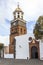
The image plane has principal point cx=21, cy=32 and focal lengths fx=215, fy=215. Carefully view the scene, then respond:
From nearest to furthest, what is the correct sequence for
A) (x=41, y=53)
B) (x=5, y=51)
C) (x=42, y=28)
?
(x=42, y=28) → (x=41, y=53) → (x=5, y=51)

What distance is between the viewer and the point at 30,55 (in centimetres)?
4450

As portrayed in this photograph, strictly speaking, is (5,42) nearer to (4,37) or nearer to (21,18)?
(4,37)

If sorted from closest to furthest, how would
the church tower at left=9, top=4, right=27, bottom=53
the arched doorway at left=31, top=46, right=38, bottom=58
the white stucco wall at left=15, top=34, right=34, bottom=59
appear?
the white stucco wall at left=15, top=34, right=34, bottom=59
the arched doorway at left=31, top=46, right=38, bottom=58
the church tower at left=9, top=4, right=27, bottom=53

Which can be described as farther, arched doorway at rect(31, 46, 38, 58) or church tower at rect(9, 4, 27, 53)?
church tower at rect(9, 4, 27, 53)

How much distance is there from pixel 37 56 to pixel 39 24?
17.5 m

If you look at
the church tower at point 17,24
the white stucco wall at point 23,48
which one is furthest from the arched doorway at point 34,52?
the church tower at point 17,24

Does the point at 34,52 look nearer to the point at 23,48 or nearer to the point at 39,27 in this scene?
the point at 23,48

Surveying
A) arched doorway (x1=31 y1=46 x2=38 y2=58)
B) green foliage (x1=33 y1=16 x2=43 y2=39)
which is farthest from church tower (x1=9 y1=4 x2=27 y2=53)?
green foliage (x1=33 y1=16 x2=43 y2=39)

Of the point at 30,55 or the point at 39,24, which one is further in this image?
the point at 30,55

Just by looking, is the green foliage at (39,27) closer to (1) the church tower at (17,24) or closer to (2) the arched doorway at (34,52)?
(2) the arched doorway at (34,52)

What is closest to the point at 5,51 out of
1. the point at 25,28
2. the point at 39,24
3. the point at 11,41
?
the point at 11,41

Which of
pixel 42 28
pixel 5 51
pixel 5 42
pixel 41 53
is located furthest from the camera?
pixel 5 42

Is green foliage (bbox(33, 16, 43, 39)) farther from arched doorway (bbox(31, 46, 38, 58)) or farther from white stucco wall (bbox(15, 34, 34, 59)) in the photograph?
arched doorway (bbox(31, 46, 38, 58))

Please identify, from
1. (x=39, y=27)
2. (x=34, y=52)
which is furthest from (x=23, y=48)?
(x=39, y=27)
